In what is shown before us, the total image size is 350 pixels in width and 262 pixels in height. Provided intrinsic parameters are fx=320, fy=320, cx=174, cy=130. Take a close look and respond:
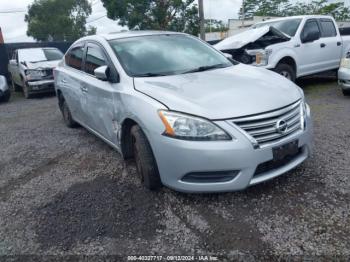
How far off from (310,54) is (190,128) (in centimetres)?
598

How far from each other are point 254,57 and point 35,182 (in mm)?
5060

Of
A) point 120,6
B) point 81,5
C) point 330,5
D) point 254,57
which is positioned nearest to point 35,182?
point 254,57

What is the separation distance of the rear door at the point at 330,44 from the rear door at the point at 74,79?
5.77m

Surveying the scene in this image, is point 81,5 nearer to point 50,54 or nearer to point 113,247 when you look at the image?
point 50,54

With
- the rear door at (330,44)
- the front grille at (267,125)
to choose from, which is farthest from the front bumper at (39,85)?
the front grille at (267,125)

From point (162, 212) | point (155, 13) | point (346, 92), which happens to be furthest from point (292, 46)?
point (155, 13)

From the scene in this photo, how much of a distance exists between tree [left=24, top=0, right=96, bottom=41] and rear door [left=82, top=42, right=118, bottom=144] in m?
41.9

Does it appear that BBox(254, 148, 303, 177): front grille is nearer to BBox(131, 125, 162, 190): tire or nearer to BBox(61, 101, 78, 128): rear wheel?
BBox(131, 125, 162, 190): tire

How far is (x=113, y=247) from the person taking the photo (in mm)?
2391

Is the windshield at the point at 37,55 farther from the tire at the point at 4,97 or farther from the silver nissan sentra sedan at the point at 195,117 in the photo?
the silver nissan sentra sedan at the point at 195,117

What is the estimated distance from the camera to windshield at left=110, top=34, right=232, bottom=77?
3.46 meters

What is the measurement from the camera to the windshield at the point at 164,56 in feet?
11.4

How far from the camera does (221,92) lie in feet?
9.19

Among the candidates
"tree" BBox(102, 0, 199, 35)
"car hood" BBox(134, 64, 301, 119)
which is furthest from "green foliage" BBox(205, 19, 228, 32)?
"car hood" BBox(134, 64, 301, 119)
